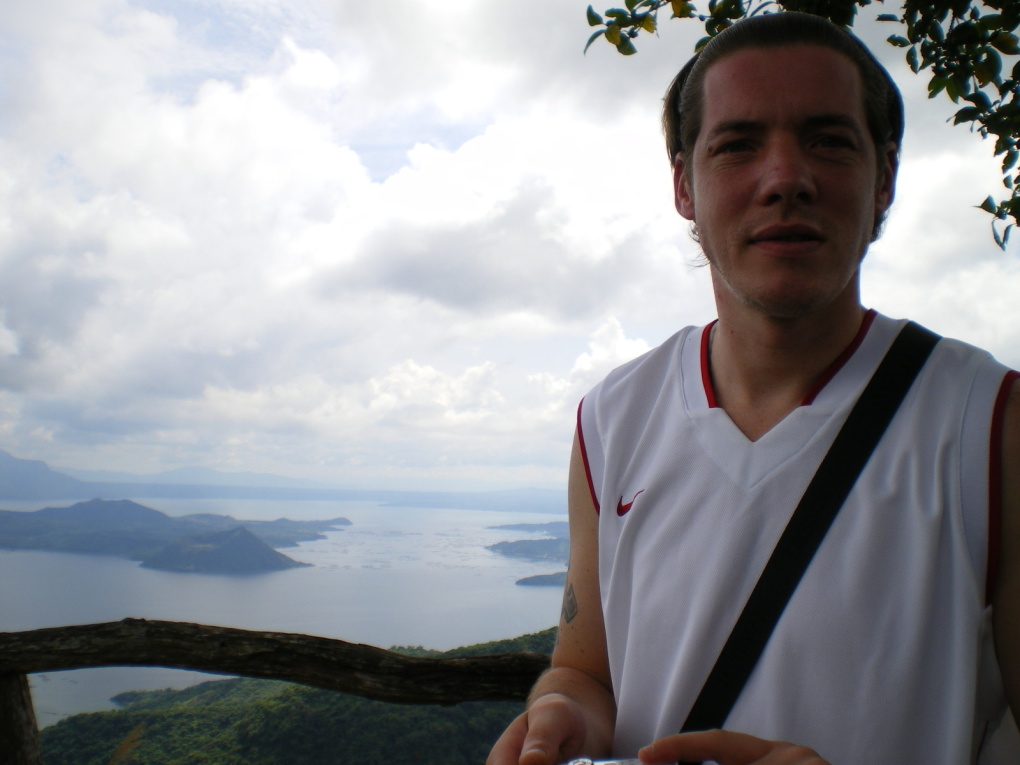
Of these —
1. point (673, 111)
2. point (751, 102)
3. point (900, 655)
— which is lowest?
point (900, 655)

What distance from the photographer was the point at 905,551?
1.05 m

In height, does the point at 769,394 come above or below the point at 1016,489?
above

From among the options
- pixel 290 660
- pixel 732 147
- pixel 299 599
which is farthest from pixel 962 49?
pixel 299 599

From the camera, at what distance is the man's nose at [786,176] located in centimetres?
122

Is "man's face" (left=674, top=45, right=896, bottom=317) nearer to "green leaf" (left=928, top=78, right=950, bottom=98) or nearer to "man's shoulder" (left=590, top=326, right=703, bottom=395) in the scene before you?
"man's shoulder" (left=590, top=326, right=703, bottom=395)

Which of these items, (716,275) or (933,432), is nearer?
(933,432)

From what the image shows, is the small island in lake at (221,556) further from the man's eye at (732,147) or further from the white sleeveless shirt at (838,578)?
the man's eye at (732,147)

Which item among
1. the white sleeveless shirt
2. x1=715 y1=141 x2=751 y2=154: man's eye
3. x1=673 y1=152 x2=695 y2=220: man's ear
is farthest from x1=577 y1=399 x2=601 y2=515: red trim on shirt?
x1=715 y1=141 x2=751 y2=154: man's eye

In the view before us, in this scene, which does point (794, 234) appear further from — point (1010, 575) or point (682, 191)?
point (1010, 575)

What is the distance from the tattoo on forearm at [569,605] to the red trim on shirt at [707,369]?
1.75 ft

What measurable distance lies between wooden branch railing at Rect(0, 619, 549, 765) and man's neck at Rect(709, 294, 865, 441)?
5.07ft

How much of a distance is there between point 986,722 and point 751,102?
118 centimetres

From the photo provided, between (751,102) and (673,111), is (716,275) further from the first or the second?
(673,111)

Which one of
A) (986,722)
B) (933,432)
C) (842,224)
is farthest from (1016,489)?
(842,224)
